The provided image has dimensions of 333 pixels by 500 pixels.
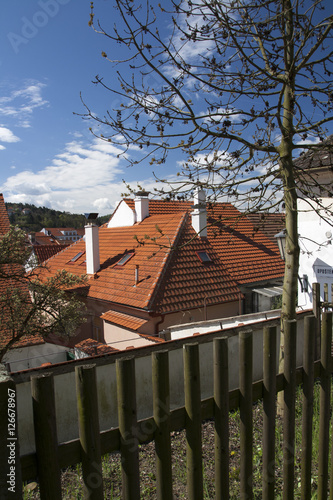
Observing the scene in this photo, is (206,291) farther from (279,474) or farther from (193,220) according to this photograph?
(279,474)

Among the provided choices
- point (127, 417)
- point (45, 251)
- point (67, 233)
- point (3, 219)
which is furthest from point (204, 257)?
point (67, 233)

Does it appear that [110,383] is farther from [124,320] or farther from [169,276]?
[169,276]

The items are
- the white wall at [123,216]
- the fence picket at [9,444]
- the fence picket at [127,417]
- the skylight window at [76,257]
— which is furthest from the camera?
the skylight window at [76,257]

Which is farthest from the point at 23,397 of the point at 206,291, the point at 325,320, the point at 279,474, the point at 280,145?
the point at 206,291

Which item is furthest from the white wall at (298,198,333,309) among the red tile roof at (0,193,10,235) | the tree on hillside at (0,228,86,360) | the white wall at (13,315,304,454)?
the red tile roof at (0,193,10,235)

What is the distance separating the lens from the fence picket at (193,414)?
1674 millimetres

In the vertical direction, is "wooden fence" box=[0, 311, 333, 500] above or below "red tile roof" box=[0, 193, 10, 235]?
below

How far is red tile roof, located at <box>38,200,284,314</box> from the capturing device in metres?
11.6

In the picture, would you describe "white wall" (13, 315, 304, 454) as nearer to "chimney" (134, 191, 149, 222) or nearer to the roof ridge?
the roof ridge

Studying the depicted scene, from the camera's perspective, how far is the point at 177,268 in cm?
1244

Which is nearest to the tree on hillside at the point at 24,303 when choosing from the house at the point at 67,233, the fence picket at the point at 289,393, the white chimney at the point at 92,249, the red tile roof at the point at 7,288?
the red tile roof at the point at 7,288

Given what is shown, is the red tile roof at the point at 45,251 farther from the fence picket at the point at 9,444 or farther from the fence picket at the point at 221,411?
the fence picket at the point at 9,444

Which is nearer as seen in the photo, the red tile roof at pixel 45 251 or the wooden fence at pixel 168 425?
the wooden fence at pixel 168 425

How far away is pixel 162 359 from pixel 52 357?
36.4ft
